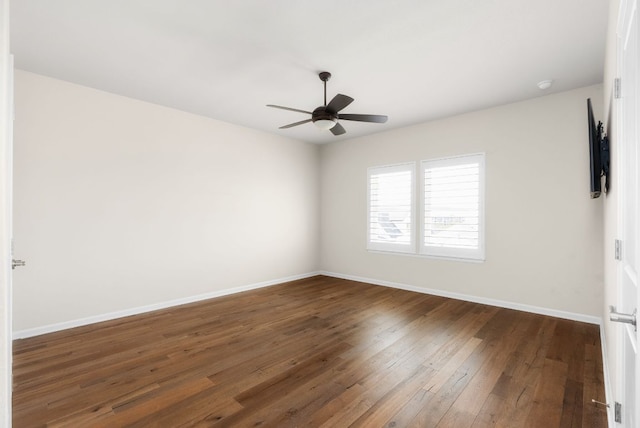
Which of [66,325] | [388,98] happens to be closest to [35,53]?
[66,325]

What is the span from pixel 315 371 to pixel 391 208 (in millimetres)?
3513

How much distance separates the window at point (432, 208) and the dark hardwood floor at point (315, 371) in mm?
1148

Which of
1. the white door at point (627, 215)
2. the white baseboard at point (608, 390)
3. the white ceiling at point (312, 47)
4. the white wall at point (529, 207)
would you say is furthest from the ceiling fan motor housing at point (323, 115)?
the white baseboard at point (608, 390)

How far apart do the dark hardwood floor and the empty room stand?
22mm

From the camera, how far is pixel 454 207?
180 inches

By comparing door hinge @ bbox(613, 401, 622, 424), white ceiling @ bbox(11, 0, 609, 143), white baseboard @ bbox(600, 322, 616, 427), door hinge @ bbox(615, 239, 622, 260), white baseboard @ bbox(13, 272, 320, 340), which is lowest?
white baseboard @ bbox(13, 272, 320, 340)

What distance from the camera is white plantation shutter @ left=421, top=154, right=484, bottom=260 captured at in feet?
14.3

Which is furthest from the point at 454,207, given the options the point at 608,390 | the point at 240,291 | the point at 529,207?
the point at 240,291

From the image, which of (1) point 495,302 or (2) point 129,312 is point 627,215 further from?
(2) point 129,312

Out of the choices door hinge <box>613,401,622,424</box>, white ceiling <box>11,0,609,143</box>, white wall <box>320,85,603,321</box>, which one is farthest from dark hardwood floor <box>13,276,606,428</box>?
white ceiling <box>11,0,609,143</box>

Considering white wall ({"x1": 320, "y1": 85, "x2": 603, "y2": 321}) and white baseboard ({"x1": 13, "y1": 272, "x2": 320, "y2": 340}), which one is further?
white wall ({"x1": 320, "y1": 85, "x2": 603, "y2": 321})

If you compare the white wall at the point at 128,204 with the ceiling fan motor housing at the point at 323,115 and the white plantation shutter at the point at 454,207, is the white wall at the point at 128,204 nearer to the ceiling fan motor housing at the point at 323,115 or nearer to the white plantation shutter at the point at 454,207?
the ceiling fan motor housing at the point at 323,115

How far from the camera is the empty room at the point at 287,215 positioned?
199 centimetres

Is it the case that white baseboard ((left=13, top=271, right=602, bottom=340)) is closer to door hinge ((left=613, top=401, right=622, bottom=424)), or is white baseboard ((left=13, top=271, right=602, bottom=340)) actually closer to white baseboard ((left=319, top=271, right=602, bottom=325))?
white baseboard ((left=319, top=271, right=602, bottom=325))
